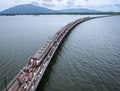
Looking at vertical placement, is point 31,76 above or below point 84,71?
above

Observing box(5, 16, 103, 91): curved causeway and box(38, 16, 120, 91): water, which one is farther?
box(38, 16, 120, 91): water

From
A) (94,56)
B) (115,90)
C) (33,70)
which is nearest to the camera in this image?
(115,90)

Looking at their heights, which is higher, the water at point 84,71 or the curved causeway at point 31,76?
the curved causeway at point 31,76

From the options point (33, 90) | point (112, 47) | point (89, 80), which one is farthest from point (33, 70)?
point (112, 47)

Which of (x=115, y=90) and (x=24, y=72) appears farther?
(x=24, y=72)

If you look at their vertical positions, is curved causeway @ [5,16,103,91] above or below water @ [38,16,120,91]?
above

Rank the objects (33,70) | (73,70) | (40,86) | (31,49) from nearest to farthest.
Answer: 1. (40,86)
2. (33,70)
3. (73,70)
4. (31,49)

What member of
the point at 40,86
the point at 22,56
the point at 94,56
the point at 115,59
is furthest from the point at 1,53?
the point at 115,59

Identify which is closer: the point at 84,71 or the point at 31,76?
the point at 31,76

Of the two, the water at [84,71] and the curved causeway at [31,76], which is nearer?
the curved causeway at [31,76]

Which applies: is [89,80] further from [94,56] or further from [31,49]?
[31,49]
